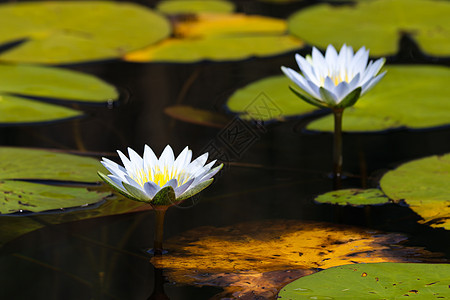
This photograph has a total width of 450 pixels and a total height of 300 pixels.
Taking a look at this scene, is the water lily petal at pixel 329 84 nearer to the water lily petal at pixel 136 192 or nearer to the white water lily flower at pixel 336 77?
the white water lily flower at pixel 336 77

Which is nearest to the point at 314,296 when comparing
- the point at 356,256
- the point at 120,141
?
A: the point at 356,256

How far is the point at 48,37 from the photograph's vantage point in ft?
11.8

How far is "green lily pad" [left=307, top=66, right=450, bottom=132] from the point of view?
2.41m

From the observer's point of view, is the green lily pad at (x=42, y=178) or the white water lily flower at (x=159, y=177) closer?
the white water lily flower at (x=159, y=177)

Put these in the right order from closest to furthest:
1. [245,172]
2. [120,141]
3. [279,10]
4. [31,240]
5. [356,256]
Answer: [356,256]
[31,240]
[245,172]
[120,141]
[279,10]

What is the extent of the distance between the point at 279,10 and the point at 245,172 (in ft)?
8.59

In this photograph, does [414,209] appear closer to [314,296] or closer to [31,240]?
[314,296]

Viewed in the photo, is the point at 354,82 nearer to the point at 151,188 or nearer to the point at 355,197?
the point at 355,197

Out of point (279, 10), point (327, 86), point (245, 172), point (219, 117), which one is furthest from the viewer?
point (279, 10)

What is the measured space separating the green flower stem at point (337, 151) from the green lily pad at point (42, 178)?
30.6 inches

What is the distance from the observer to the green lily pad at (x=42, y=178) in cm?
179

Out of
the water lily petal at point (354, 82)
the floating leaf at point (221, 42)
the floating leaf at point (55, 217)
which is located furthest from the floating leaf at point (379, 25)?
the floating leaf at point (55, 217)

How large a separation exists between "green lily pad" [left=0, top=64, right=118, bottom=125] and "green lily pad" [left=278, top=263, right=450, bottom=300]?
164 cm

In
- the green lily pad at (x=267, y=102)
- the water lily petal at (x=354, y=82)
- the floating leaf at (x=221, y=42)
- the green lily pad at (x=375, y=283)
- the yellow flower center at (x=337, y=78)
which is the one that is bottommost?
the green lily pad at (x=375, y=283)
